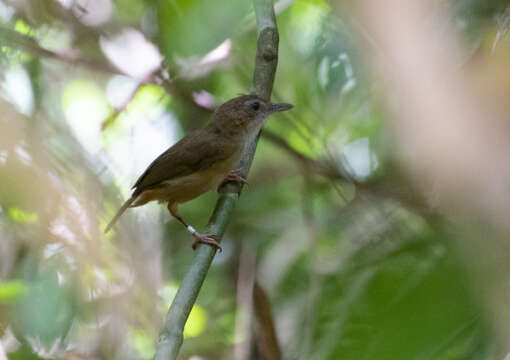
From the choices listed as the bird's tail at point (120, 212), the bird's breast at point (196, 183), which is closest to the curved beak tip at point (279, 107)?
the bird's breast at point (196, 183)

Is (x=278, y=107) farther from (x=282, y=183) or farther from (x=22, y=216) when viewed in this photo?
(x=22, y=216)

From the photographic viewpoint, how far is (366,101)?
2.48 metres

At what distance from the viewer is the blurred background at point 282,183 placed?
823 millimetres

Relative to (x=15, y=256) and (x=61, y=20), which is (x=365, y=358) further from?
(x=61, y=20)

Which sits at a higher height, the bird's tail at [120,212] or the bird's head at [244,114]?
the bird's head at [244,114]

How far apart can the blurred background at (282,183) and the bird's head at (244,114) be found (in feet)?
0.55

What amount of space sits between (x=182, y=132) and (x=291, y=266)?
127 cm

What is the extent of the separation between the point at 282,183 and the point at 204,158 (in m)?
0.73

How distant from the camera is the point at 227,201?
254cm

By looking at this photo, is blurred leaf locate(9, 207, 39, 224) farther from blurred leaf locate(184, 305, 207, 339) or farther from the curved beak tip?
the curved beak tip

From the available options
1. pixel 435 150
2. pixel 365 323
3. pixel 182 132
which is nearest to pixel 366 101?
pixel 435 150

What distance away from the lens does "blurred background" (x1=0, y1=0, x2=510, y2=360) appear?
823mm

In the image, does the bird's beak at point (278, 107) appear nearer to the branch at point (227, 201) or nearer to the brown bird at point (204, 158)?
the brown bird at point (204, 158)

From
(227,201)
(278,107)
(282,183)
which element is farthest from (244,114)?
(227,201)
